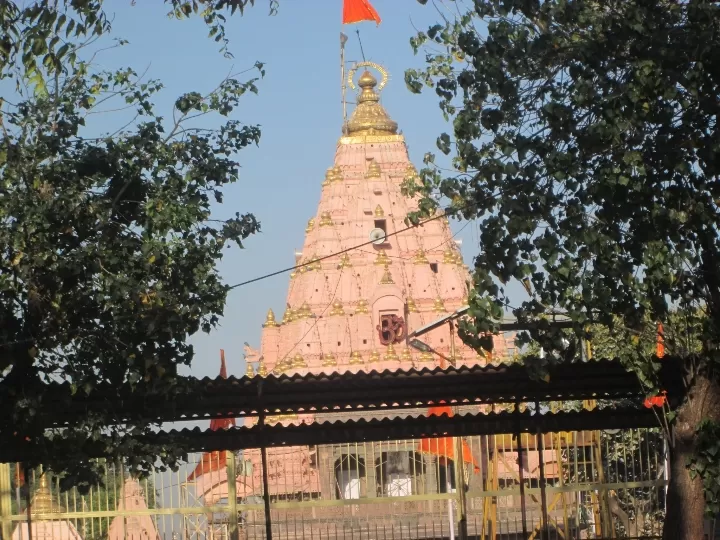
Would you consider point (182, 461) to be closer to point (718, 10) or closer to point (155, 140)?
point (155, 140)

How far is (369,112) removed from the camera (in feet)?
141

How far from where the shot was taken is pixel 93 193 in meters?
9.57

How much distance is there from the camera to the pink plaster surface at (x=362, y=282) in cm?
3844

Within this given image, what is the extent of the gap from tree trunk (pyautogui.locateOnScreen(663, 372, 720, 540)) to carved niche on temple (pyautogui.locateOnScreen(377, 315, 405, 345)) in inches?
1111

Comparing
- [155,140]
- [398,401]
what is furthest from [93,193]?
[398,401]

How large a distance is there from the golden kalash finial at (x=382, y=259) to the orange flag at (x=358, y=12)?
7.71m

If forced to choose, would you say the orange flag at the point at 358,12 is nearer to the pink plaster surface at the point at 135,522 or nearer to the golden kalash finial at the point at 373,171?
the golden kalash finial at the point at 373,171

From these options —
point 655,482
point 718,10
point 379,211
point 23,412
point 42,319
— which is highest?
point 379,211

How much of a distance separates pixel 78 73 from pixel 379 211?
30.1m

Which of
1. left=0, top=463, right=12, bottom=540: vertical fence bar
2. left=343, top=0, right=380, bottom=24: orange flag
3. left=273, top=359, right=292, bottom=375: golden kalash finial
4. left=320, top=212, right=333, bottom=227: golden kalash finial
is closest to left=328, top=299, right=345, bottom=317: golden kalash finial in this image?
left=273, top=359, right=292, bottom=375: golden kalash finial

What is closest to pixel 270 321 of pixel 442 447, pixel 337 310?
pixel 337 310

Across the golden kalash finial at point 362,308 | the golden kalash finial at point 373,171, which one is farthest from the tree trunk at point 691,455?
the golden kalash finial at point 373,171

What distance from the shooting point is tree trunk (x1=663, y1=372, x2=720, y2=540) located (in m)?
9.77

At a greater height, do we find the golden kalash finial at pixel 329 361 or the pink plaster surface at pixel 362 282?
the pink plaster surface at pixel 362 282
